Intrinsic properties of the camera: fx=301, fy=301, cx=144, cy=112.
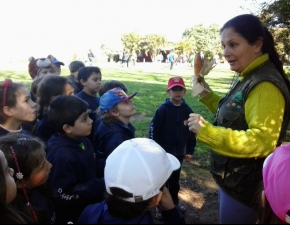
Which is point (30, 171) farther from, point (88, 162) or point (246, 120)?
point (246, 120)

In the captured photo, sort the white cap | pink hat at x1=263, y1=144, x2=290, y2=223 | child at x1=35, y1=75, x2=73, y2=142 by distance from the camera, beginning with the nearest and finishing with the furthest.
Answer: pink hat at x1=263, y1=144, x2=290, y2=223, the white cap, child at x1=35, y1=75, x2=73, y2=142

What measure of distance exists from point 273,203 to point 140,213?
0.63 meters

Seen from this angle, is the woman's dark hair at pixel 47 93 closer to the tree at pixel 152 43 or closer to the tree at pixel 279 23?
the tree at pixel 279 23

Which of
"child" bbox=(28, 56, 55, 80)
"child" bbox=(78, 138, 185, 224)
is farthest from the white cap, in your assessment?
"child" bbox=(28, 56, 55, 80)

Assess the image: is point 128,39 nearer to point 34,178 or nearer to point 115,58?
point 115,58

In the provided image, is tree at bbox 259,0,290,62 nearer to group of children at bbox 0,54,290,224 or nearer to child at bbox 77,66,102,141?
group of children at bbox 0,54,290,224

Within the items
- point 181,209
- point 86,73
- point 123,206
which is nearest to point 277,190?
point 123,206

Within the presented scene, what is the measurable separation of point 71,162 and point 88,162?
0.21 meters

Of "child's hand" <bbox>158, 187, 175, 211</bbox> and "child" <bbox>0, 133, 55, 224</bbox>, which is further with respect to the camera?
"child" <bbox>0, 133, 55, 224</bbox>

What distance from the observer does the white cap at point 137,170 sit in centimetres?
146

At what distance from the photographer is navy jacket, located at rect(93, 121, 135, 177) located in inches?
106

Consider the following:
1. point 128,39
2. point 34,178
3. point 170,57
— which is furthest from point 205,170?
point 128,39

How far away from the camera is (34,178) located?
1.98m

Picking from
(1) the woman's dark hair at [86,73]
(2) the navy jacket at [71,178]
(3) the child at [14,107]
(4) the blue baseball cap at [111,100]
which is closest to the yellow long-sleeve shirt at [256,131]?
(2) the navy jacket at [71,178]
